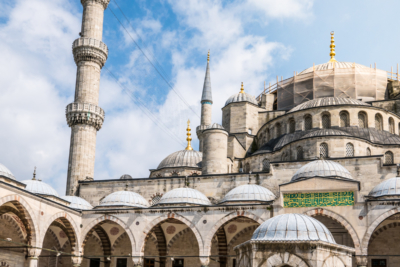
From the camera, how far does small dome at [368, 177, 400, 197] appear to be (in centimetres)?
1673

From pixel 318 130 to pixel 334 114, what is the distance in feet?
5.18

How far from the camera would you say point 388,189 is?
16922mm

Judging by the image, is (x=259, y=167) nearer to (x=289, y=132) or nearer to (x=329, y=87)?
(x=289, y=132)

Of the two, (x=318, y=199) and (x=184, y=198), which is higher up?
(x=184, y=198)

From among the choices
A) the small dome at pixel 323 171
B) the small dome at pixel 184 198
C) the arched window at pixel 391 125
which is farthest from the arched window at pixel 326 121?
the small dome at pixel 184 198

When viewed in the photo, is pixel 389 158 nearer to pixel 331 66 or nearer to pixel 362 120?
pixel 362 120

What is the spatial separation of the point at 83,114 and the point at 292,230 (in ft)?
53.8

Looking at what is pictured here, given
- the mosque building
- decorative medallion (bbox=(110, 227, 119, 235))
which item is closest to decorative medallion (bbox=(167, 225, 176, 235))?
the mosque building

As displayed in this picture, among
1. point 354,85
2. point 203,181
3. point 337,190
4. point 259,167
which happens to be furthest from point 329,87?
point 337,190

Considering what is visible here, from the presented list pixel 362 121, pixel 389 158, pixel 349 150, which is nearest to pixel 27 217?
pixel 349 150

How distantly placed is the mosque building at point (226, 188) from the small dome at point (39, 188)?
6 centimetres

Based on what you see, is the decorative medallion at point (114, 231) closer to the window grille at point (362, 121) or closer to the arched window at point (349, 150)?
the arched window at point (349, 150)

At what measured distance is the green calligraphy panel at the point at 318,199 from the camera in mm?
16781

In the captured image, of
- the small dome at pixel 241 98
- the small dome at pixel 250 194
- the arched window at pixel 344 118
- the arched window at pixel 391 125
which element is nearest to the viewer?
the small dome at pixel 250 194
